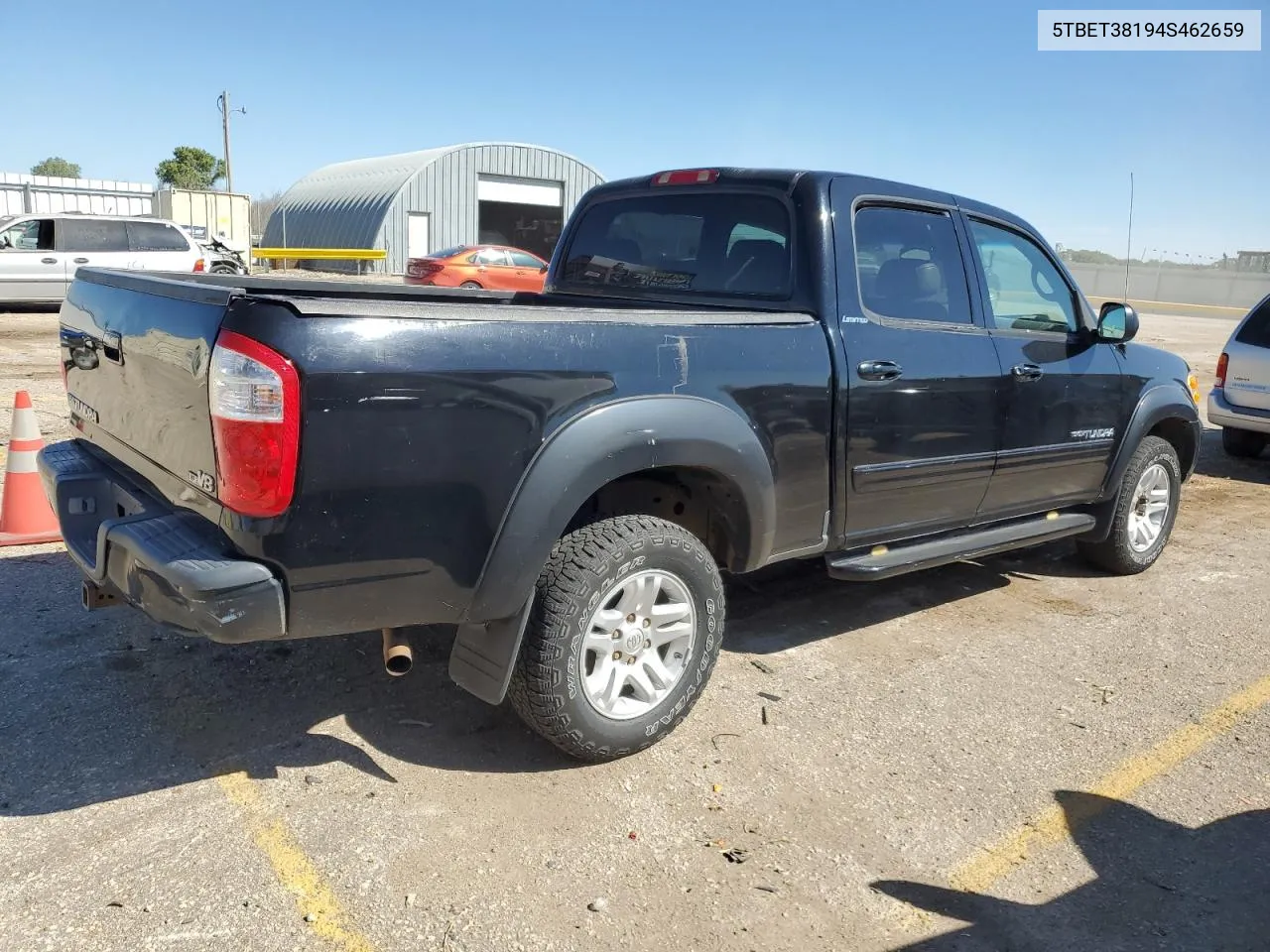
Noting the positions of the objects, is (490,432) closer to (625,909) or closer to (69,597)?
(625,909)

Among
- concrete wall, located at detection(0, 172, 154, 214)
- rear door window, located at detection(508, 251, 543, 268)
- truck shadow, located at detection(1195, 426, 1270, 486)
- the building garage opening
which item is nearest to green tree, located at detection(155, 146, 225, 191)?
concrete wall, located at detection(0, 172, 154, 214)

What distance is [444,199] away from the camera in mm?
33875

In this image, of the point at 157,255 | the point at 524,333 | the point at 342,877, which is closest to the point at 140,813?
the point at 342,877

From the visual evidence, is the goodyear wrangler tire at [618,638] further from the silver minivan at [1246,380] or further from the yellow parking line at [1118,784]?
the silver minivan at [1246,380]

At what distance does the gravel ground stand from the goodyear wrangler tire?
177 millimetres

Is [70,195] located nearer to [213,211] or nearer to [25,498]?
[213,211]

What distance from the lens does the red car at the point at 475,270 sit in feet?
71.2

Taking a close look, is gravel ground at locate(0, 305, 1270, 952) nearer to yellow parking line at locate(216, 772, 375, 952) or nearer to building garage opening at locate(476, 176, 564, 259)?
yellow parking line at locate(216, 772, 375, 952)

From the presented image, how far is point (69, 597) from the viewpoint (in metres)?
4.40

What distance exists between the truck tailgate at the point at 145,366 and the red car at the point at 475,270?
17.9 meters

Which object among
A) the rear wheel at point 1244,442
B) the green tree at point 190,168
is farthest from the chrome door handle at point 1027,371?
the green tree at point 190,168

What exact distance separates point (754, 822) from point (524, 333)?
62.3 inches

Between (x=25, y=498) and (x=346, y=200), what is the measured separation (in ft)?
109

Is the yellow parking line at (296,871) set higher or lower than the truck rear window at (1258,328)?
lower
